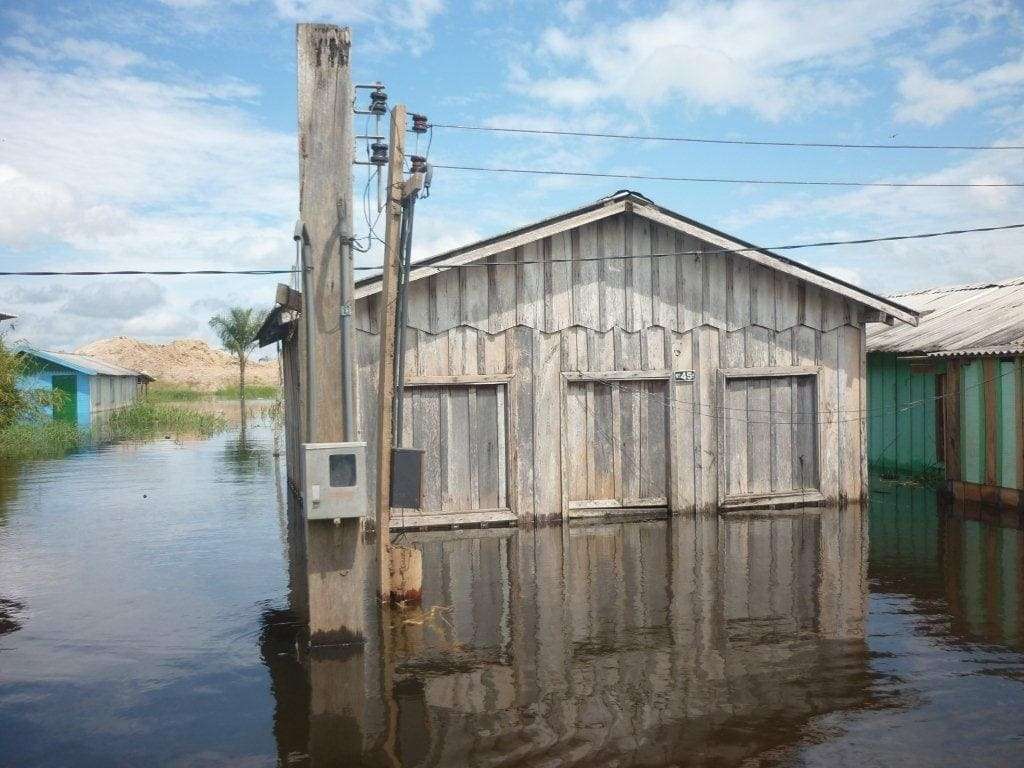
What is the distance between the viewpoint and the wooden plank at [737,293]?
13297 mm

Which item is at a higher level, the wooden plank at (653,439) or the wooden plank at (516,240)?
the wooden plank at (516,240)

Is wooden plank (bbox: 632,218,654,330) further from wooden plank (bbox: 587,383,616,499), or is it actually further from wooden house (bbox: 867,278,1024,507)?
wooden house (bbox: 867,278,1024,507)

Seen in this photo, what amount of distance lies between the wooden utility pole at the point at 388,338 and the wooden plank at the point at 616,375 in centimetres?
465

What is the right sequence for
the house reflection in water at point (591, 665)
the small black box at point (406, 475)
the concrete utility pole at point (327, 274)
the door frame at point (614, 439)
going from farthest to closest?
the door frame at point (614, 439), the small black box at point (406, 475), the concrete utility pole at point (327, 274), the house reflection in water at point (591, 665)

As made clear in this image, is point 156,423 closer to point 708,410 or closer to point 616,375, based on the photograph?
point 616,375

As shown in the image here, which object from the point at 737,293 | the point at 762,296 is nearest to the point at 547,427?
the point at 737,293

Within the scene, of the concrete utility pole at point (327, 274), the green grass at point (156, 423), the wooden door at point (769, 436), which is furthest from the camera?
the green grass at point (156, 423)

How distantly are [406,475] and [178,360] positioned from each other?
121450mm

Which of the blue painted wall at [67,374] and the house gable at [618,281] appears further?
the blue painted wall at [67,374]

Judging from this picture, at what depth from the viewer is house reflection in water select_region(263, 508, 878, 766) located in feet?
17.6

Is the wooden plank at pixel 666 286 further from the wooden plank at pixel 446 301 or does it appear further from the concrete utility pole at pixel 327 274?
the concrete utility pole at pixel 327 274

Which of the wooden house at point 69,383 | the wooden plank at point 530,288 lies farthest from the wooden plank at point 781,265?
the wooden house at point 69,383

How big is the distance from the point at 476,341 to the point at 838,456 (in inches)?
235

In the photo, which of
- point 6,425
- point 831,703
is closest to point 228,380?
point 6,425
